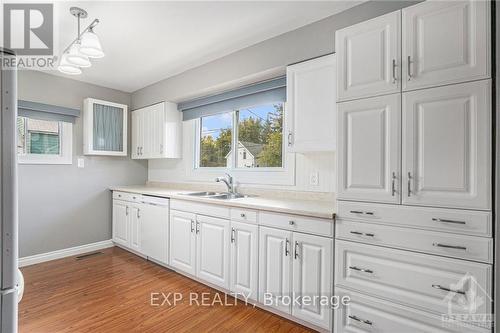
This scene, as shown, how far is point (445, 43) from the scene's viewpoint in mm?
1419

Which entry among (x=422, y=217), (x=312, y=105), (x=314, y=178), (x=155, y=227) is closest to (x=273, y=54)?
(x=312, y=105)

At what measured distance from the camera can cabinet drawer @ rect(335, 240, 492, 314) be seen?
134 cm

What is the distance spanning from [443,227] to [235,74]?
2247 millimetres

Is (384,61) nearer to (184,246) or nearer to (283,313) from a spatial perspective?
(283,313)

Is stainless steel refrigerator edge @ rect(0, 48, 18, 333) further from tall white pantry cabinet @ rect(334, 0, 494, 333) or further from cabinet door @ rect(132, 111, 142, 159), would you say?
cabinet door @ rect(132, 111, 142, 159)

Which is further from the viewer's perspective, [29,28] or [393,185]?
[29,28]

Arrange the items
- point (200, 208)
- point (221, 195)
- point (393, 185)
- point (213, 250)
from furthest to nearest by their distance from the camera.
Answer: point (221, 195) → point (200, 208) → point (213, 250) → point (393, 185)

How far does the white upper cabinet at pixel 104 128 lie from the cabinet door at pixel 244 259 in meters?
2.52

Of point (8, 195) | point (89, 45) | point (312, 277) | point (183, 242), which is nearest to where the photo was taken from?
point (8, 195)

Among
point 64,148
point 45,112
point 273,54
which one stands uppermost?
point 273,54

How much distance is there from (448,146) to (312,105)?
103 centimetres

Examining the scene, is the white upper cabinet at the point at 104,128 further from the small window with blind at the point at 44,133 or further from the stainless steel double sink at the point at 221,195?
the stainless steel double sink at the point at 221,195

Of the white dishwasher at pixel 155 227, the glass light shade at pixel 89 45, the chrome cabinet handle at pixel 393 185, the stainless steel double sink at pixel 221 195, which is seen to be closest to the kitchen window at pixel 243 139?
the stainless steel double sink at pixel 221 195

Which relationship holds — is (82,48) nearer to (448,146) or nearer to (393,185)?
(393,185)
